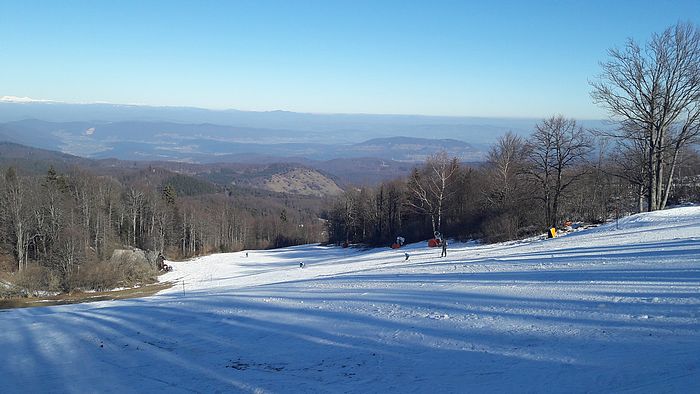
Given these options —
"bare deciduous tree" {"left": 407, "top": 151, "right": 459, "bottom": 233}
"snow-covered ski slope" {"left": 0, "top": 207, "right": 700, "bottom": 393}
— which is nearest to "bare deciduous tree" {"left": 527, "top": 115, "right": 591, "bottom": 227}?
"bare deciduous tree" {"left": 407, "top": 151, "right": 459, "bottom": 233}

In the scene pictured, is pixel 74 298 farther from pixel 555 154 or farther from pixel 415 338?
pixel 555 154

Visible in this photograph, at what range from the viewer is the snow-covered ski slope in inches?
266

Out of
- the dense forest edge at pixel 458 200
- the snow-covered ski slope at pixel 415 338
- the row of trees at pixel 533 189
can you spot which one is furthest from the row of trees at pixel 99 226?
the row of trees at pixel 533 189

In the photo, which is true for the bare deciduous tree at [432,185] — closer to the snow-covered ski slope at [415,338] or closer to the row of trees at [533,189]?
the row of trees at [533,189]

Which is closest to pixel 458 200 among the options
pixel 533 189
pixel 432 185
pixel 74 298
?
pixel 432 185

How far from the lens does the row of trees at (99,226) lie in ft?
139

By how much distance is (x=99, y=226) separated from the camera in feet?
176

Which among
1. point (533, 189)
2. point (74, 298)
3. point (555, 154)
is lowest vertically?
point (74, 298)

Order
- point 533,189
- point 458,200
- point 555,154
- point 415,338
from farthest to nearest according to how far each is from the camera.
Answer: point 458,200 → point 533,189 → point 555,154 → point 415,338

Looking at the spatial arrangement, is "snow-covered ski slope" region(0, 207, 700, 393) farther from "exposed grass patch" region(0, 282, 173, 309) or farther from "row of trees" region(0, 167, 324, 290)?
"row of trees" region(0, 167, 324, 290)

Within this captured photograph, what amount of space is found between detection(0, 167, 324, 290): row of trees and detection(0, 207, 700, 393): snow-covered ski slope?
103 ft

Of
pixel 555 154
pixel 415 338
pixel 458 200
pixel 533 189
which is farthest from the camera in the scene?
pixel 458 200

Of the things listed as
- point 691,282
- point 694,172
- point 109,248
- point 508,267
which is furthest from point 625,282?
point 109,248

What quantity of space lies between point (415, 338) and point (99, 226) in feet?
179
